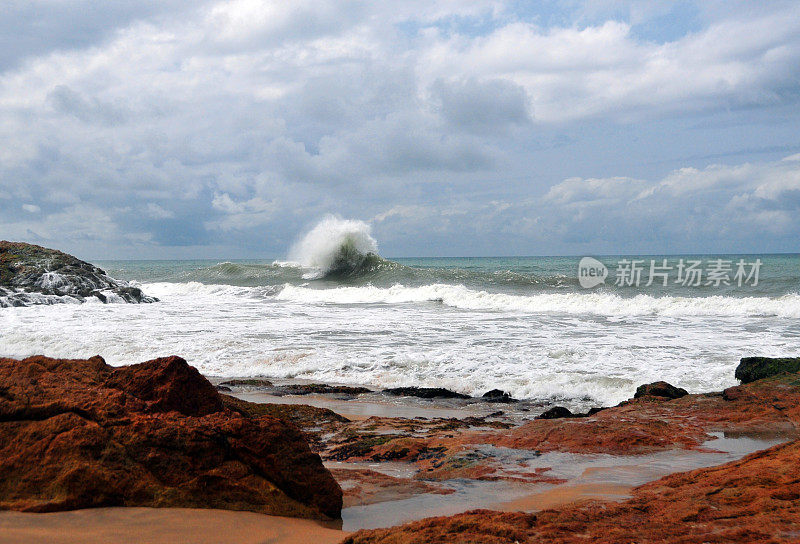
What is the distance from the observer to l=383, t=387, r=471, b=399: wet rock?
25.2 feet

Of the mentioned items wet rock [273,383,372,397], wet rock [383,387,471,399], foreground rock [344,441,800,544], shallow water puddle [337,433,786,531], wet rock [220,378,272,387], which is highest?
foreground rock [344,441,800,544]

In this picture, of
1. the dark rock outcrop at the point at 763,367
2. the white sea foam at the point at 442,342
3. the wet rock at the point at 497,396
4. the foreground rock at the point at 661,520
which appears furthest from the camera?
the white sea foam at the point at 442,342

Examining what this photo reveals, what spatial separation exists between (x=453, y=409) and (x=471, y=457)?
109 inches

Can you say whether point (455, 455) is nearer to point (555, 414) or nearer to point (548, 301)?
point (555, 414)

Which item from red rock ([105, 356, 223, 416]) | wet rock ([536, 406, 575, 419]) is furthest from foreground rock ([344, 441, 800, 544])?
wet rock ([536, 406, 575, 419])

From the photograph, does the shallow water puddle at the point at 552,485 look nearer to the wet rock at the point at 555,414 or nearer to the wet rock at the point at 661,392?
the wet rock at the point at 555,414

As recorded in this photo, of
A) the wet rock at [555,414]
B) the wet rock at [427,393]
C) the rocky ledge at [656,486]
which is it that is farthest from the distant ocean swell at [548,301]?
the rocky ledge at [656,486]

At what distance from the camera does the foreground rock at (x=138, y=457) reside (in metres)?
2.69

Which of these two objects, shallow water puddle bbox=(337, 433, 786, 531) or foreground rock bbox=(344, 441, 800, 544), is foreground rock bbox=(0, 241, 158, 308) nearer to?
shallow water puddle bbox=(337, 433, 786, 531)

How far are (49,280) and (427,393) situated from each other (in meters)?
16.9

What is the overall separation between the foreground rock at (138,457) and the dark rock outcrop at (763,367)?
19.8 feet

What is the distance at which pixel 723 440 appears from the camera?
4840 mm

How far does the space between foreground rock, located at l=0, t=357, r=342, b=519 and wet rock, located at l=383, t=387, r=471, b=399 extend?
4.60m

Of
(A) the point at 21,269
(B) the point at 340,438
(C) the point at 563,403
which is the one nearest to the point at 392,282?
(A) the point at 21,269
